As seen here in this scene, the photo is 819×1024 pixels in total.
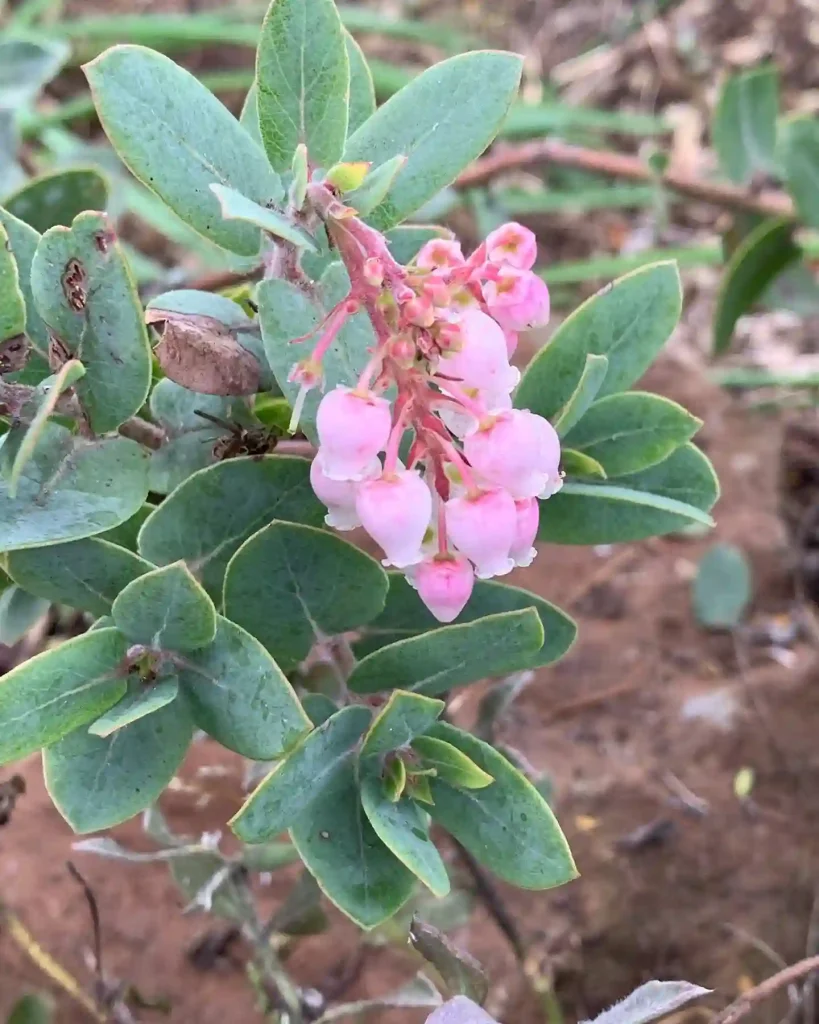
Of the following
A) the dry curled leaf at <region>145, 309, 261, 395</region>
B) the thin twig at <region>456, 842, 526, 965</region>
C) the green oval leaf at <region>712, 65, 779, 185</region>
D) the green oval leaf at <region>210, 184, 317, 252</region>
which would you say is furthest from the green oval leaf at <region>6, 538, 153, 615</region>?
the green oval leaf at <region>712, 65, 779, 185</region>

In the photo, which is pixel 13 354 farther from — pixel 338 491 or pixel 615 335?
pixel 615 335

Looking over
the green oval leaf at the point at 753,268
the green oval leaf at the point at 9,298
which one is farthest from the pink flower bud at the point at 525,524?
the green oval leaf at the point at 753,268

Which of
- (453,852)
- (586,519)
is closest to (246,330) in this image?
(586,519)

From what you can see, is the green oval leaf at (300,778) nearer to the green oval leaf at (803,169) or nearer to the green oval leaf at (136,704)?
the green oval leaf at (136,704)

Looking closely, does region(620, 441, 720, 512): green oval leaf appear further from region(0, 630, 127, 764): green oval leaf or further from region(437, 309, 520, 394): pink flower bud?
region(0, 630, 127, 764): green oval leaf

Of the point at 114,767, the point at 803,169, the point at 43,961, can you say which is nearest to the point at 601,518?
the point at 114,767

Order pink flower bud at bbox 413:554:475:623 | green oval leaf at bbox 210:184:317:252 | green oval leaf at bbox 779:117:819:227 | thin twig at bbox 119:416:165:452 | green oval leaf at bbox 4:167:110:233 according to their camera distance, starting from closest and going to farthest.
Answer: green oval leaf at bbox 210:184:317:252
pink flower bud at bbox 413:554:475:623
thin twig at bbox 119:416:165:452
green oval leaf at bbox 4:167:110:233
green oval leaf at bbox 779:117:819:227
